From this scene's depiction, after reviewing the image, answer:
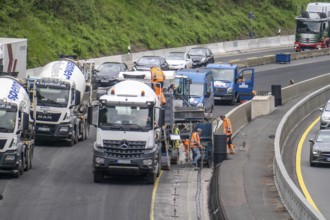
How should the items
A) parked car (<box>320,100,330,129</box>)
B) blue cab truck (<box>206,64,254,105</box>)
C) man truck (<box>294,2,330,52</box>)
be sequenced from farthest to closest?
man truck (<box>294,2,330,52</box>), blue cab truck (<box>206,64,254,105</box>), parked car (<box>320,100,330,129</box>)

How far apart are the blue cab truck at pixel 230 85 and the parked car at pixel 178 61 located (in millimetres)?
6682

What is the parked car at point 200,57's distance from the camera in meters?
69.4

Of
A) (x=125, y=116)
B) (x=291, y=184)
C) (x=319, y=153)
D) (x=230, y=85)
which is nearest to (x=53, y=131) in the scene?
(x=125, y=116)

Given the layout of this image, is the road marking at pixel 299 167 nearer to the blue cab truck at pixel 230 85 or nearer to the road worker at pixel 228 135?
the road worker at pixel 228 135

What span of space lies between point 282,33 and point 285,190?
78513 mm

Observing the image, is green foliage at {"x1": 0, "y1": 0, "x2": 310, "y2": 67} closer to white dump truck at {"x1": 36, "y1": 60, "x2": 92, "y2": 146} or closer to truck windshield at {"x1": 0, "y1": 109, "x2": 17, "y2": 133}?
white dump truck at {"x1": 36, "y1": 60, "x2": 92, "y2": 146}

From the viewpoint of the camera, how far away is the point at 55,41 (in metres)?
67.7

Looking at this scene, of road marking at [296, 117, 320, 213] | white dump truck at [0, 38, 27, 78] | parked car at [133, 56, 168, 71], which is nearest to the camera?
road marking at [296, 117, 320, 213]

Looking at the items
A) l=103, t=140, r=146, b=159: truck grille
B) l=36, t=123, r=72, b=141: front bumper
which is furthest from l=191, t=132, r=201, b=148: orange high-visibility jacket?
l=36, t=123, r=72, b=141: front bumper

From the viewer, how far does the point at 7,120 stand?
33.2 meters

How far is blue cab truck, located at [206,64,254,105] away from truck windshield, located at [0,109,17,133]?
77.2 ft

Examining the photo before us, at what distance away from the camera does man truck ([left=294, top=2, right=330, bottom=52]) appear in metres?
93.9

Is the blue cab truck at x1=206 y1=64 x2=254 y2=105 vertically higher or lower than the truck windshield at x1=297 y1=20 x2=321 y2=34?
lower

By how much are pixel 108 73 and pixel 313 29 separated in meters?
40.7
